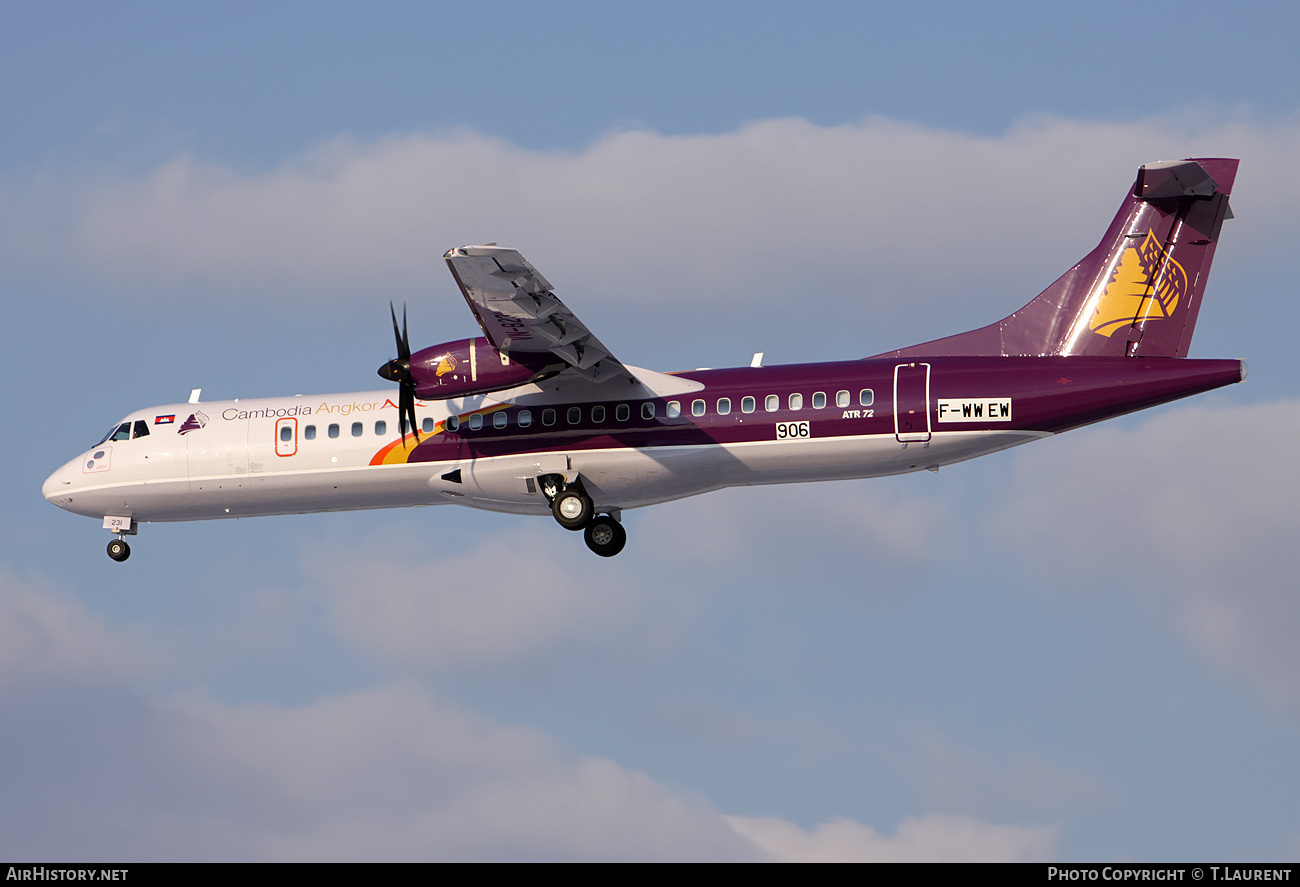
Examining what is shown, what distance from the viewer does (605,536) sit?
34281 millimetres

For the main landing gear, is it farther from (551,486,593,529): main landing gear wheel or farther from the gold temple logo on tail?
the gold temple logo on tail

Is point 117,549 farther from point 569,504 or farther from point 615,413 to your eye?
point 615,413

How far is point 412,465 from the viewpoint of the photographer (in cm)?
3338

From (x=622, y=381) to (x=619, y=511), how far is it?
11.0 ft

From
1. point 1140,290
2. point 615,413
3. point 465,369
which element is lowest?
point 615,413

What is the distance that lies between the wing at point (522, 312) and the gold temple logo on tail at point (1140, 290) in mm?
9372

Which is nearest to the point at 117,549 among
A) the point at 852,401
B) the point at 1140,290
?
the point at 852,401

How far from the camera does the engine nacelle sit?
31031 millimetres

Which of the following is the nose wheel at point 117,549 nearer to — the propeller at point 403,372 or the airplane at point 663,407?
the airplane at point 663,407

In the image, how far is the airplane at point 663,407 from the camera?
3069cm

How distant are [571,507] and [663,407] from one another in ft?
9.03

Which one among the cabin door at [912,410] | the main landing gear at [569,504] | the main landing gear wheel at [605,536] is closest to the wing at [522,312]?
the main landing gear at [569,504]
